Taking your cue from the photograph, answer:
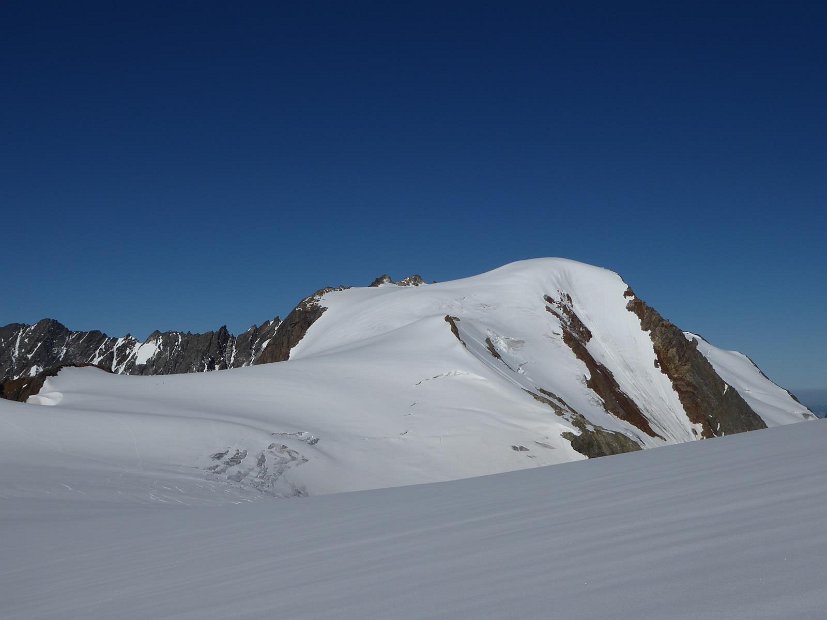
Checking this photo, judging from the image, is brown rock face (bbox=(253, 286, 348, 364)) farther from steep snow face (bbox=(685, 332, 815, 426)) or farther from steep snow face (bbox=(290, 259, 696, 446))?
steep snow face (bbox=(685, 332, 815, 426))

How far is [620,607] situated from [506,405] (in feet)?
78.1

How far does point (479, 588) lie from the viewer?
11.1 feet

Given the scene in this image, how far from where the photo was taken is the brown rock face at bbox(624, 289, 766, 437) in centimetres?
4428

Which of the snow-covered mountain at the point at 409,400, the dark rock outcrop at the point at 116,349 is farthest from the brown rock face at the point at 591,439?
the dark rock outcrop at the point at 116,349

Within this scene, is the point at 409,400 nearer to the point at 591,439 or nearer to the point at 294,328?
the point at 591,439

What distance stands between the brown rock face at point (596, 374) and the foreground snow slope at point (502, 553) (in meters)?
29.4

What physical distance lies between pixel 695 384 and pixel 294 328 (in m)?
28.9

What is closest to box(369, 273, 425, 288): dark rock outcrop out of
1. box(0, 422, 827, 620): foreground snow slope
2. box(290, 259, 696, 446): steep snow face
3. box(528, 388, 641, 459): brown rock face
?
box(290, 259, 696, 446): steep snow face

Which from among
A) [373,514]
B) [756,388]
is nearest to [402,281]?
[756,388]

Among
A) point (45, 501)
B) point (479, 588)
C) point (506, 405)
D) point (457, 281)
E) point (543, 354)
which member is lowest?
point (45, 501)

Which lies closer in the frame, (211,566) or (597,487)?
(211,566)

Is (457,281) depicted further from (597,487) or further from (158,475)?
(597,487)

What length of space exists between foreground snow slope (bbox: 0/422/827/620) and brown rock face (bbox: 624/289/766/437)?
3906 cm

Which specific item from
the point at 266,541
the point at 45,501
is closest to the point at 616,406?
the point at 45,501
